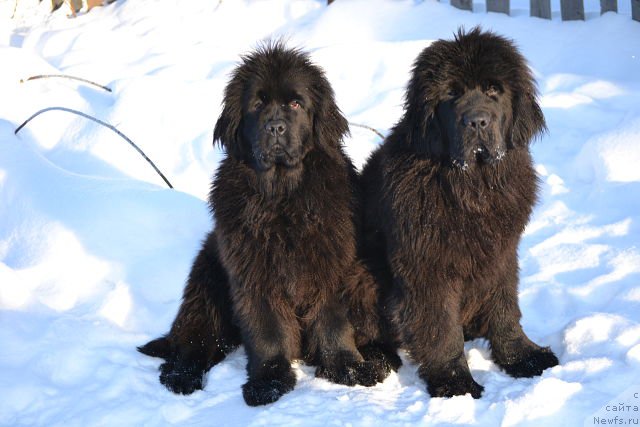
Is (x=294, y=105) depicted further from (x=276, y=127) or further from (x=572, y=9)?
(x=572, y=9)

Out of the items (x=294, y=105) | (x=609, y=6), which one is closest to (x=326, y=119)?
(x=294, y=105)

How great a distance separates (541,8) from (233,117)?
5447mm

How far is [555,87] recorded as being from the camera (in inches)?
281

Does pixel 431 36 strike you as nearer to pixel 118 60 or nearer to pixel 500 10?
pixel 500 10

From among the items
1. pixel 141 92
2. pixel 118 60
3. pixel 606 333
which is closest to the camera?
pixel 606 333

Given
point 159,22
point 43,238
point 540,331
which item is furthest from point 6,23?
point 540,331

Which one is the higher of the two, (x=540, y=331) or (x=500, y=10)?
(x=500, y=10)

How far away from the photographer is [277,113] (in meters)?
3.85

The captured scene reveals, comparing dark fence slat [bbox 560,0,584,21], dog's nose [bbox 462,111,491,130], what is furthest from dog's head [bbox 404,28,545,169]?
dark fence slat [bbox 560,0,584,21]

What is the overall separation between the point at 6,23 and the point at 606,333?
13634mm

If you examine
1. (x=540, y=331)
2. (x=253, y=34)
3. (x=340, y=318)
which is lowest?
(x=540, y=331)

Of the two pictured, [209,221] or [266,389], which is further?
[209,221]

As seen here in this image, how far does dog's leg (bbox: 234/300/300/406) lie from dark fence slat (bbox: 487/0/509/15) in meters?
5.78

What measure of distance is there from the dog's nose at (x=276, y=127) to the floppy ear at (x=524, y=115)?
1129mm
